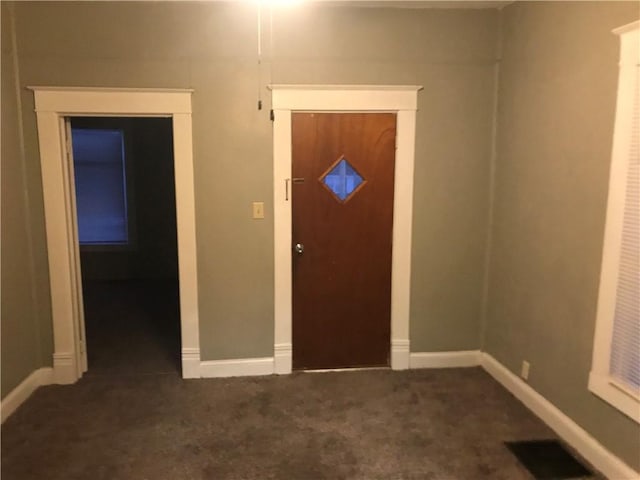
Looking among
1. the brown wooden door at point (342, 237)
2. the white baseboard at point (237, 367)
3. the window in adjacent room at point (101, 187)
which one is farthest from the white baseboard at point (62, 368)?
the window in adjacent room at point (101, 187)

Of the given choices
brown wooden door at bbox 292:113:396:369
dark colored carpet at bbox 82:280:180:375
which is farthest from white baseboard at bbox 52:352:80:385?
brown wooden door at bbox 292:113:396:369

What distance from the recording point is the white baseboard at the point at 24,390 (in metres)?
3.00

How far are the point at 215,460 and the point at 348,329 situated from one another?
4.65 ft

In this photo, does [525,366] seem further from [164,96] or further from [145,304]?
[145,304]

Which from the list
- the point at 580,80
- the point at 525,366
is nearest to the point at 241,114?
the point at 580,80

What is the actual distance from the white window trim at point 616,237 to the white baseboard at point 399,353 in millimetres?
1385

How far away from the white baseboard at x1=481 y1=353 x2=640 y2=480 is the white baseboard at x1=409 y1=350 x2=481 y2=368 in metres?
0.14

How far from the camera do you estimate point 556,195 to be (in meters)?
2.86

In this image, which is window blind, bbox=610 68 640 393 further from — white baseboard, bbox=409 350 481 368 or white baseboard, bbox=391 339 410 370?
white baseboard, bbox=391 339 410 370

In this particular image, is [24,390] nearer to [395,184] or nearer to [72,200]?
[72,200]

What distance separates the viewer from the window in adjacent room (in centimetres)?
641

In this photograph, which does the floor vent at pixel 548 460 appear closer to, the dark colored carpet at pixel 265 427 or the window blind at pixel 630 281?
the dark colored carpet at pixel 265 427

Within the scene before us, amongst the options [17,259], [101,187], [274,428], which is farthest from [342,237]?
[101,187]

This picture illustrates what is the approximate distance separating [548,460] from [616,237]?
1222mm
